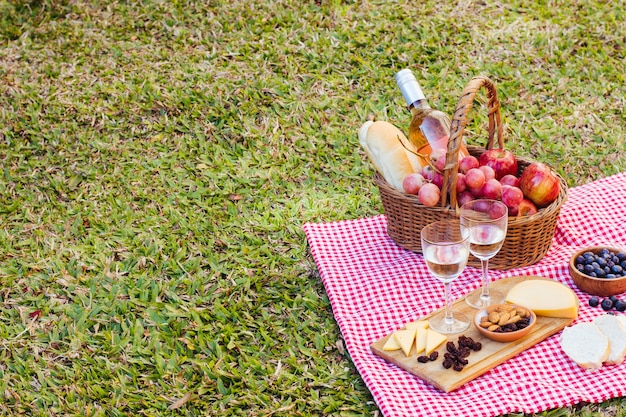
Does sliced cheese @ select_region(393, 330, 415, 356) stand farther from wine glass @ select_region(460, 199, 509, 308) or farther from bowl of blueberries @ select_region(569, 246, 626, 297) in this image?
bowl of blueberries @ select_region(569, 246, 626, 297)

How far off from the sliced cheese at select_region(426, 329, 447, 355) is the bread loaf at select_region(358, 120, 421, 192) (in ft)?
2.70

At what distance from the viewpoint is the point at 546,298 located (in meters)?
2.96

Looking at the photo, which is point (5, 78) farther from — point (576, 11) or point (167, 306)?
point (576, 11)

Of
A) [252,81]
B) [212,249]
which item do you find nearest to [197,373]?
[212,249]

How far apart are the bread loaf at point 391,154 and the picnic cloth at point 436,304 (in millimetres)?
377

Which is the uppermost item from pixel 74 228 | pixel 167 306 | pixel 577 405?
pixel 577 405

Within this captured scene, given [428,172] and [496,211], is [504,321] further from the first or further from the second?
[428,172]

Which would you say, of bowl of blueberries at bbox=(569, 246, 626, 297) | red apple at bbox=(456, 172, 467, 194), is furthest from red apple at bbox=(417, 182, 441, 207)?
bowl of blueberries at bbox=(569, 246, 626, 297)

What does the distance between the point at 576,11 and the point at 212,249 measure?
360cm

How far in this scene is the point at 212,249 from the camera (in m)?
3.87

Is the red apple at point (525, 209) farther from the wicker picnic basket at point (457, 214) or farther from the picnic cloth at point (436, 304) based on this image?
the picnic cloth at point (436, 304)

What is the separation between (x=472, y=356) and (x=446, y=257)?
383 millimetres

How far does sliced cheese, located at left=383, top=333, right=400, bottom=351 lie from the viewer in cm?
287

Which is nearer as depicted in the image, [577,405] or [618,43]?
[577,405]
